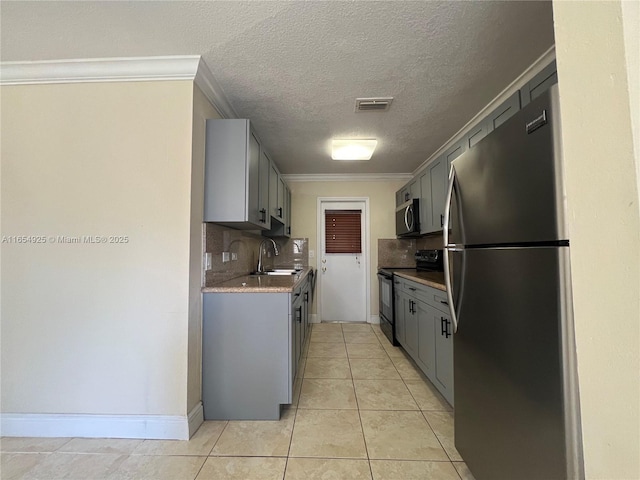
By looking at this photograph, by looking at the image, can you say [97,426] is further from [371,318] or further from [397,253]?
[397,253]

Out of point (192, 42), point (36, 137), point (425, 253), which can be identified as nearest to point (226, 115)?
point (192, 42)

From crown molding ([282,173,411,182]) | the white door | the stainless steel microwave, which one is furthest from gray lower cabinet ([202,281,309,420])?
crown molding ([282,173,411,182])

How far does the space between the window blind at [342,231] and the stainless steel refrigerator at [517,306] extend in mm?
3022

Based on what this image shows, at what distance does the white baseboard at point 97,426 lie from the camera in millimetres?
1654

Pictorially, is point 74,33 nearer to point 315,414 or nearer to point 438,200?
point 315,414

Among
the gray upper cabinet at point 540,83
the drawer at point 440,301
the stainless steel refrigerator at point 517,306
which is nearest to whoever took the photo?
the stainless steel refrigerator at point 517,306

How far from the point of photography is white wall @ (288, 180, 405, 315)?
4.33 metres

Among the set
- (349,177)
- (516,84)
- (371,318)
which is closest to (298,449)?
(516,84)

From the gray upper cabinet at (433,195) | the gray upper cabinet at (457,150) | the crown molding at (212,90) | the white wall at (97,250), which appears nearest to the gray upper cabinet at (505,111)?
the gray upper cabinet at (457,150)

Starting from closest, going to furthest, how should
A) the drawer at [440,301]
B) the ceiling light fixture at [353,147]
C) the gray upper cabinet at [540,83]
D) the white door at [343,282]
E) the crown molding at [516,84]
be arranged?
the gray upper cabinet at [540,83]
the crown molding at [516,84]
the drawer at [440,301]
the ceiling light fixture at [353,147]
the white door at [343,282]

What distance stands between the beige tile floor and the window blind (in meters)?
2.48

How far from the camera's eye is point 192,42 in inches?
61.6

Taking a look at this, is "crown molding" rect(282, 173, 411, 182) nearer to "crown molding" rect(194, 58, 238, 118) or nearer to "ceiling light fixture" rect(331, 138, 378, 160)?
"ceiling light fixture" rect(331, 138, 378, 160)

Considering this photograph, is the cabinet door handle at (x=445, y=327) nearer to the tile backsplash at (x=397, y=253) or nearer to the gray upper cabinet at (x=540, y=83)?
the gray upper cabinet at (x=540, y=83)
